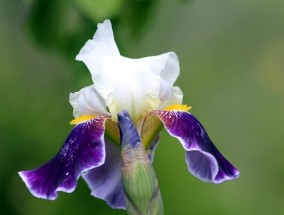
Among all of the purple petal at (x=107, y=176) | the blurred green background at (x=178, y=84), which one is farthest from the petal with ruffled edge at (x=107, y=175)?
the blurred green background at (x=178, y=84)

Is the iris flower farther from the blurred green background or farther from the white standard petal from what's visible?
the blurred green background

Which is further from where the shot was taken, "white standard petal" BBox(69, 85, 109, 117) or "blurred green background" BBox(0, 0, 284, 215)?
"blurred green background" BBox(0, 0, 284, 215)

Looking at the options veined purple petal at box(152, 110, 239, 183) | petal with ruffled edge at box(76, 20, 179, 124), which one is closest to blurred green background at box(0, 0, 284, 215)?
petal with ruffled edge at box(76, 20, 179, 124)

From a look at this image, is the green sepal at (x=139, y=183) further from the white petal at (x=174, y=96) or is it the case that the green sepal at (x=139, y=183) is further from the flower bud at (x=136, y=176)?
the white petal at (x=174, y=96)

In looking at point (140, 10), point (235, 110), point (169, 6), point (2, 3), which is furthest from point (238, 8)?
point (140, 10)

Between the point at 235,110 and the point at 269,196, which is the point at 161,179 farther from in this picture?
the point at 235,110
